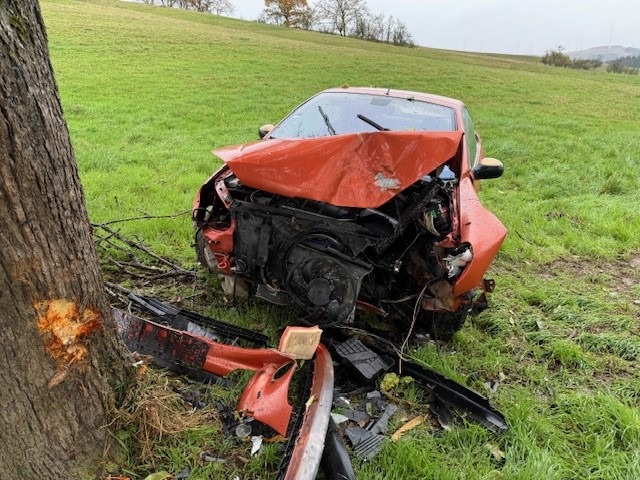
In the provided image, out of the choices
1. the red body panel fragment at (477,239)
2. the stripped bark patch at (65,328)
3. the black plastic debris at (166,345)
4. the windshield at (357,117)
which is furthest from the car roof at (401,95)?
the stripped bark patch at (65,328)

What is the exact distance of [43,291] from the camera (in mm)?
1536

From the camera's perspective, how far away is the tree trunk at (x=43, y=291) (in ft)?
4.52

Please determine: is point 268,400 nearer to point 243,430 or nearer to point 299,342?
point 243,430

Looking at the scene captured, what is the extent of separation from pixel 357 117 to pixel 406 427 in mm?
2483

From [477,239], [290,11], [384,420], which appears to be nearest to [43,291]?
[384,420]

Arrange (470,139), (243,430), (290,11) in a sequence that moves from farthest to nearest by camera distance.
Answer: (290,11) → (470,139) → (243,430)

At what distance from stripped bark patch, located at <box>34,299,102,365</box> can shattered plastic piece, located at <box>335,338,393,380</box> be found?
4.82 feet

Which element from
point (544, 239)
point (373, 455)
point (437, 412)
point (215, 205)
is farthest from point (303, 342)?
point (544, 239)

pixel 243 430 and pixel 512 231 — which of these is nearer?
pixel 243 430

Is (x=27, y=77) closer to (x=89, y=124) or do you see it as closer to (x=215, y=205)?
(x=215, y=205)

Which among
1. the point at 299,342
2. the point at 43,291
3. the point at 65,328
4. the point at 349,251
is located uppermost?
the point at 43,291

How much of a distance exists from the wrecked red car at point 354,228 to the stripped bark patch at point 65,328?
126 centimetres

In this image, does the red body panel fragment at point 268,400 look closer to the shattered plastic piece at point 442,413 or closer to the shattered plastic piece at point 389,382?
the shattered plastic piece at point 389,382

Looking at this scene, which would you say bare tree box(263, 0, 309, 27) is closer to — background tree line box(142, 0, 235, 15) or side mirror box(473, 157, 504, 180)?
background tree line box(142, 0, 235, 15)
